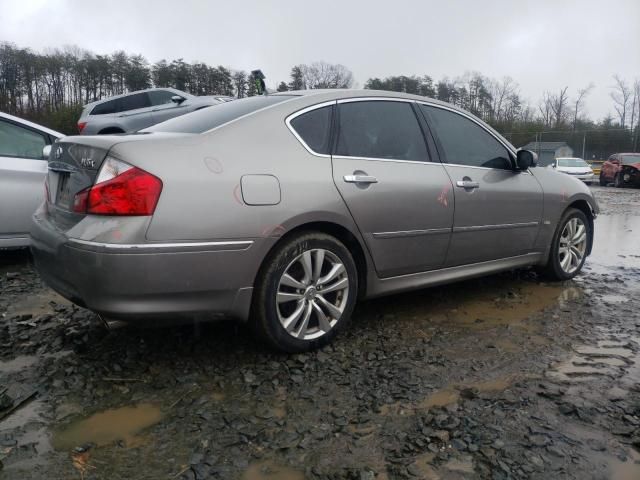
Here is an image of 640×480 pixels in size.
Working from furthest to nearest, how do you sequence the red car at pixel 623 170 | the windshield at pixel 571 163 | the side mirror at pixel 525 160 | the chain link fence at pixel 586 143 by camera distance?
the chain link fence at pixel 586 143 → the windshield at pixel 571 163 → the red car at pixel 623 170 → the side mirror at pixel 525 160

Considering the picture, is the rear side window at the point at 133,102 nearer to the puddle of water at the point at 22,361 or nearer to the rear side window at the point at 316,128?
the rear side window at the point at 316,128

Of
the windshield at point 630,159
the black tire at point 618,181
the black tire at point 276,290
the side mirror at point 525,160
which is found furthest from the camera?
the black tire at point 618,181

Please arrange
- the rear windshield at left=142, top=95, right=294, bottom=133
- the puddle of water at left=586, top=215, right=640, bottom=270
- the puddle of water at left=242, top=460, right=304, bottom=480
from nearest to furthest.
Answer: the puddle of water at left=242, top=460, right=304, bottom=480 → the rear windshield at left=142, top=95, right=294, bottom=133 → the puddle of water at left=586, top=215, right=640, bottom=270

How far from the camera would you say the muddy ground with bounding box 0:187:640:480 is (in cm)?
193

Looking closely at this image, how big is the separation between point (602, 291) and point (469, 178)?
1.69m

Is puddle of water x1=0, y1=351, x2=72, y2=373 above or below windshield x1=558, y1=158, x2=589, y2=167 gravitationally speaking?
below

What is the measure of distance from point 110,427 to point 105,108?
1081 centimetres

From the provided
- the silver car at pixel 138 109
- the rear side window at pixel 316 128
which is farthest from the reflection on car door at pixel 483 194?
the silver car at pixel 138 109

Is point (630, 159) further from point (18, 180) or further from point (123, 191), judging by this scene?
point (123, 191)

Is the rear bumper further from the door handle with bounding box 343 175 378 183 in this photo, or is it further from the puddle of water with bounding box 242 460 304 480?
the puddle of water with bounding box 242 460 304 480

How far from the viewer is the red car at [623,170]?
2070 centimetres

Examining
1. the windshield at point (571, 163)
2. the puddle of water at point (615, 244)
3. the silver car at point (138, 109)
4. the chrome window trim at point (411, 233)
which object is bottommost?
the puddle of water at point (615, 244)

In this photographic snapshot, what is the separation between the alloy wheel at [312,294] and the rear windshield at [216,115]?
86cm

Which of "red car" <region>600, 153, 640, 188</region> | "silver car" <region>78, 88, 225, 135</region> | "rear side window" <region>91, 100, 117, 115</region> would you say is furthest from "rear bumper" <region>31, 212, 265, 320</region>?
"red car" <region>600, 153, 640, 188</region>
